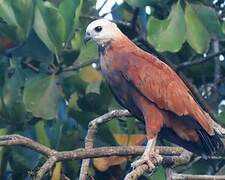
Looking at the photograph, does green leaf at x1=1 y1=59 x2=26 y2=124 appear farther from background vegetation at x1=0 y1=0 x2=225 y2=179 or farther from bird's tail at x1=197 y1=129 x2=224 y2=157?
bird's tail at x1=197 y1=129 x2=224 y2=157

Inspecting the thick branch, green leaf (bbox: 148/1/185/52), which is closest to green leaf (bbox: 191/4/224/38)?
green leaf (bbox: 148/1/185/52)

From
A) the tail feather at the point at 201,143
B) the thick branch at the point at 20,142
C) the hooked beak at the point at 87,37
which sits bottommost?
the tail feather at the point at 201,143

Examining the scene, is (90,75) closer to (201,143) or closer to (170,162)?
(201,143)

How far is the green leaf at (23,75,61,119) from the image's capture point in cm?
484

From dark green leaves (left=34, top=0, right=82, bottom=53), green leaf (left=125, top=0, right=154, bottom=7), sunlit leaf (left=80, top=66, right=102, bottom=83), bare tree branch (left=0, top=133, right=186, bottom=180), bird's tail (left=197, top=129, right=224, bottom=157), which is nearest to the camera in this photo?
bare tree branch (left=0, top=133, right=186, bottom=180)

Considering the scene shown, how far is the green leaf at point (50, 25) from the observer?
15.7ft

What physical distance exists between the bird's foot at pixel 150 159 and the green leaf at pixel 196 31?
0.76 m

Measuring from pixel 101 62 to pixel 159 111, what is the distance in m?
0.41

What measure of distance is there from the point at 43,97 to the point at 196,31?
0.84m

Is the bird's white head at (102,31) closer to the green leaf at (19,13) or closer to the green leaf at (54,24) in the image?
the green leaf at (54,24)

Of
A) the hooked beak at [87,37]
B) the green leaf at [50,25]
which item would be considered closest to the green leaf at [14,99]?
the green leaf at [50,25]

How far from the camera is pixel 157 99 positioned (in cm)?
480

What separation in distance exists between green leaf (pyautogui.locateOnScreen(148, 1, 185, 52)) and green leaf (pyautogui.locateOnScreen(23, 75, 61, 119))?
1.75ft

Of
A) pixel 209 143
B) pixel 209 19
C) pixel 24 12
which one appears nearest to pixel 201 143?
pixel 209 143
